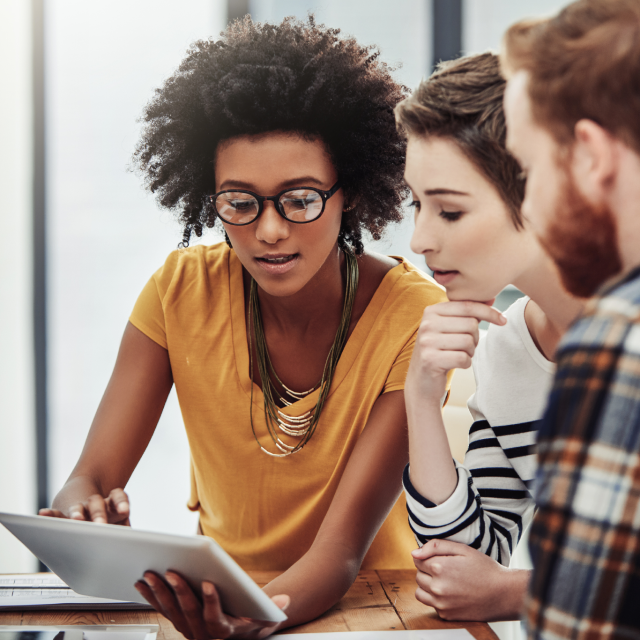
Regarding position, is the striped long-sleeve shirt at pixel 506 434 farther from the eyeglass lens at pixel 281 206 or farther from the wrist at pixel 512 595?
the eyeglass lens at pixel 281 206

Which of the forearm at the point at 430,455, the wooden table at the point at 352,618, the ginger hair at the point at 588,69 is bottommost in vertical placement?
the wooden table at the point at 352,618

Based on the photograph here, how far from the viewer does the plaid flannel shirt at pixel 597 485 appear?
1.53 feet

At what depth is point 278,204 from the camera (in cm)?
125

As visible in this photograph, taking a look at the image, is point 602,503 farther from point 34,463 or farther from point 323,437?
point 34,463

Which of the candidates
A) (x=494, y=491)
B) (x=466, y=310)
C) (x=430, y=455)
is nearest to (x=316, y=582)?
(x=430, y=455)

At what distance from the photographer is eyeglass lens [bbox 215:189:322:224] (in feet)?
4.12

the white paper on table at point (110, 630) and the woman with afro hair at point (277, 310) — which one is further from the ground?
the woman with afro hair at point (277, 310)

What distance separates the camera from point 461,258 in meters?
1.01

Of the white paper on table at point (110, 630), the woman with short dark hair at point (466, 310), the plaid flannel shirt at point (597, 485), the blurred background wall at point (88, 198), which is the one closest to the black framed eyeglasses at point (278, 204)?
the woman with short dark hair at point (466, 310)

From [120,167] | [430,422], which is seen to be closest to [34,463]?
[120,167]

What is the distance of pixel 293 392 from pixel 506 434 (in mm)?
477

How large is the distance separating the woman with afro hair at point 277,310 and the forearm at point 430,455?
187mm

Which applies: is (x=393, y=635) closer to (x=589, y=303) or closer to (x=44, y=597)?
(x=44, y=597)

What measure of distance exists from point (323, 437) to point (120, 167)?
2.06 m
